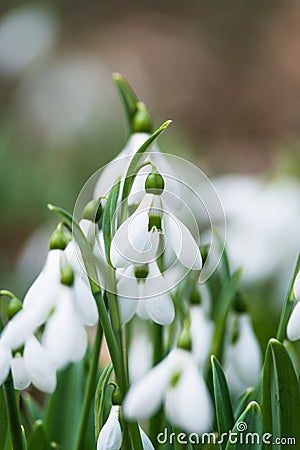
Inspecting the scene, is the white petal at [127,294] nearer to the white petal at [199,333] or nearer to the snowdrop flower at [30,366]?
the snowdrop flower at [30,366]

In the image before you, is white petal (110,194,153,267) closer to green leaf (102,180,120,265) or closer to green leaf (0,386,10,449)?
green leaf (102,180,120,265)

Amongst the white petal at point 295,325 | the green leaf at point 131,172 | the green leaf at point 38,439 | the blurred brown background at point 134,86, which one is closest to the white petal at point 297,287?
the white petal at point 295,325

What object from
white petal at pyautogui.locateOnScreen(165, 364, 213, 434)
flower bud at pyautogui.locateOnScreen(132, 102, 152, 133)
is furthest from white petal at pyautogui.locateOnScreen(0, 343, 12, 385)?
Result: flower bud at pyautogui.locateOnScreen(132, 102, 152, 133)

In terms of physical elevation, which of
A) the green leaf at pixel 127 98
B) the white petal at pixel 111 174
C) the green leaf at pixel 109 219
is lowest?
the green leaf at pixel 109 219

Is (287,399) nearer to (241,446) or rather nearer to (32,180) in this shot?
(241,446)

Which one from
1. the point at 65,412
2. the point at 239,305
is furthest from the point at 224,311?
the point at 65,412
